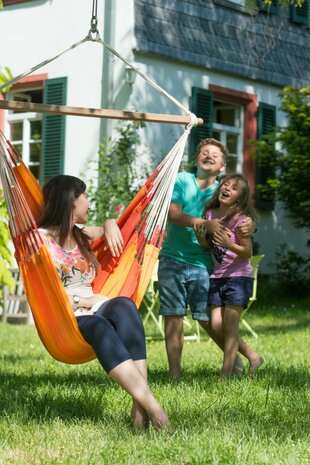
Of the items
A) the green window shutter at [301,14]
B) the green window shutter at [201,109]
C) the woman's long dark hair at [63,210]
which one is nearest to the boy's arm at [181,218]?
the woman's long dark hair at [63,210]

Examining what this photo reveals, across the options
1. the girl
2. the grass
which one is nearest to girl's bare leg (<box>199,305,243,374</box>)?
the girl

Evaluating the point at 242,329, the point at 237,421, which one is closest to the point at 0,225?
the point at 237,421

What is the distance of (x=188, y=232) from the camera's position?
21.6 feet

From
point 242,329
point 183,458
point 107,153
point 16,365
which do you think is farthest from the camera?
point 107,153

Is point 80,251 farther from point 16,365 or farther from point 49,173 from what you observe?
point 49,173

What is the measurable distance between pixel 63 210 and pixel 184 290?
5.26 feet

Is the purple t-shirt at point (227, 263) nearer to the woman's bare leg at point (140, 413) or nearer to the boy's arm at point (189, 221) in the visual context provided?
the boy's arm at point (189, 221)

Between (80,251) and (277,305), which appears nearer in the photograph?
(80,251)

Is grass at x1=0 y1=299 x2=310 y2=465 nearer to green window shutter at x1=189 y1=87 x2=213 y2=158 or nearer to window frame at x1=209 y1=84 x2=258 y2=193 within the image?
green window shutter at x1=189 y1=87 x2=213 y2=158

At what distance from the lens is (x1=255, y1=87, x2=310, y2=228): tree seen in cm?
1385

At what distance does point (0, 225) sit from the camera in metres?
7.18

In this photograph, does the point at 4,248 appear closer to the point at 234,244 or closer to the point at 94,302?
the point at 234,244

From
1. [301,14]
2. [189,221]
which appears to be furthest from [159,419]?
[301,14]

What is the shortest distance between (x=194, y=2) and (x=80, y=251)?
9486 millimetres
